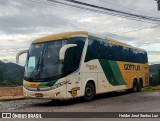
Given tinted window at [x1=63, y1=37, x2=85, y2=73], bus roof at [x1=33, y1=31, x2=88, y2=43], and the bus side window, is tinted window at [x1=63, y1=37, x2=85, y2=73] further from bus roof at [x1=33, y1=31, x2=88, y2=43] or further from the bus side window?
the bus side window

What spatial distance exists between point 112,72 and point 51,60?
18.7 feet

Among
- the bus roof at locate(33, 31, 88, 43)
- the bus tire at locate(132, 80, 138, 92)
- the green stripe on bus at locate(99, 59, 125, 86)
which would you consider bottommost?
the bus tire at locate(132, 80, 138, 92)

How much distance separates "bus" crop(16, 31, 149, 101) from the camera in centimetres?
1484

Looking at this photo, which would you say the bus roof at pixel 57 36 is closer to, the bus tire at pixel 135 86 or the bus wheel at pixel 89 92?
the bus wheel at pixel 89 92

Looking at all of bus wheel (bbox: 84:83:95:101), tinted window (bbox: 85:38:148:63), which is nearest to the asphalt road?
bus wheel (bbox: 84:83:95:101)

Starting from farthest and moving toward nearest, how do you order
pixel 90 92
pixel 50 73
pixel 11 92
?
pixel 11 92 → pixel 90 92 → pixel 50 73

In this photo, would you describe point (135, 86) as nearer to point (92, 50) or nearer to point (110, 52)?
point (110, 52)

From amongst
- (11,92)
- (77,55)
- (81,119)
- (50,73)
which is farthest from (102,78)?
(11,92)

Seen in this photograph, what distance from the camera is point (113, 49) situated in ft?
66.4

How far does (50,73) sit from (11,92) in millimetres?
11833

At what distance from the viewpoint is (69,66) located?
15.2 metres

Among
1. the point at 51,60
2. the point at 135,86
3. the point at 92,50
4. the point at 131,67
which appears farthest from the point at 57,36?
the point at 135,86

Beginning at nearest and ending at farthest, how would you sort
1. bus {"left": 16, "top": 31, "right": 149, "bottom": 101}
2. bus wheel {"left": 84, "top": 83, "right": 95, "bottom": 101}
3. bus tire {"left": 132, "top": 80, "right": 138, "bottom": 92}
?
bus {"left": 16, "top": 31, "right": 149, "bottom": 101} < bus wheel {"left": 84, "top": 83, "right": 95, "bottom": 101} < bus tire {"left": 132, "top": 80, "right": 138, "bottom": 92}

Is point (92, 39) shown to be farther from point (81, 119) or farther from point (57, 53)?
→ point (81, 119)
